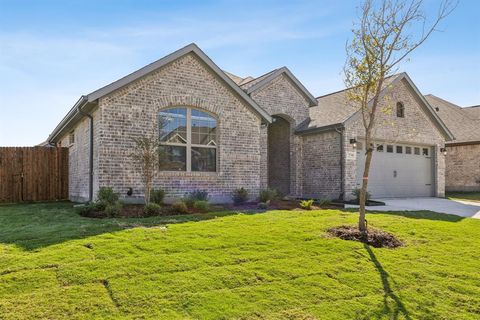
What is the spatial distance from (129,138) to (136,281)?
750 cm

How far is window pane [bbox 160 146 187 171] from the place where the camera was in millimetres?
12547

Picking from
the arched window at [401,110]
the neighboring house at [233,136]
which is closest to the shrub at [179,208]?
the neighboring house at [233,136]

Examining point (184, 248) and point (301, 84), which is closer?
point (184, 248)

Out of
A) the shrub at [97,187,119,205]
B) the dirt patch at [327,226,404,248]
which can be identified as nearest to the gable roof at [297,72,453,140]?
the dirt patch at [327,226,404,248]

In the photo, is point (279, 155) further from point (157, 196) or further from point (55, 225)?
point (55, 225)

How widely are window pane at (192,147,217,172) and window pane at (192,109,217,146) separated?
241 mm

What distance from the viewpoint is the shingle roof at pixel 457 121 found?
23.5 metres

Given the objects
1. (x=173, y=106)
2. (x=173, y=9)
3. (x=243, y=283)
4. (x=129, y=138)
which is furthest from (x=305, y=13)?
(x=243, y=283)

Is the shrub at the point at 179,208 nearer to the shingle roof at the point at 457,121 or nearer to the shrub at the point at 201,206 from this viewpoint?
the shrub at the point at 201,206

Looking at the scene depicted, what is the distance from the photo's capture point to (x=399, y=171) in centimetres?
1895

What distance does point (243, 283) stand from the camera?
5234 millimetres

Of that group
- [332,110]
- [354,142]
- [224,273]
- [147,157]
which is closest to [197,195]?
[147,157]

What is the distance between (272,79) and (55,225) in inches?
499

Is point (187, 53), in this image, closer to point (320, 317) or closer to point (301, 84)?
point (301, 84)
